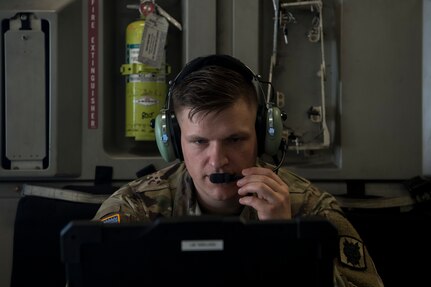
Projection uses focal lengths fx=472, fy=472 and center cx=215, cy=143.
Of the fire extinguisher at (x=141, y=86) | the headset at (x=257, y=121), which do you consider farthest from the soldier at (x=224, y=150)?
the fire extinguisher at (x=141, y=86)

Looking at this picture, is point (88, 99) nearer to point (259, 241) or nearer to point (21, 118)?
point (21, 118)

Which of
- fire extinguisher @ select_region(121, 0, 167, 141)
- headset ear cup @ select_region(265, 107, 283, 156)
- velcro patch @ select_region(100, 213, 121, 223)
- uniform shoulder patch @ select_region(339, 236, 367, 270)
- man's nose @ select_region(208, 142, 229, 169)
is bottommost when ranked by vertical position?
uniform shoulder patch @ select_region(339, 236, 367, 270)

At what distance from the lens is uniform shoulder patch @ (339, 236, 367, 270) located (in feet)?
4.00

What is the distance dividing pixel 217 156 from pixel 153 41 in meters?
0.72

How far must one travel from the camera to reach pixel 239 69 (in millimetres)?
1269

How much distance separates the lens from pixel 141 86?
5.76 ft

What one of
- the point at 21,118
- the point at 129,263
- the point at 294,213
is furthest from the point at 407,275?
the point at 21,118

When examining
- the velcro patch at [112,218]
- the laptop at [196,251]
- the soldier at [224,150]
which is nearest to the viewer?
the laptop at [196,251]

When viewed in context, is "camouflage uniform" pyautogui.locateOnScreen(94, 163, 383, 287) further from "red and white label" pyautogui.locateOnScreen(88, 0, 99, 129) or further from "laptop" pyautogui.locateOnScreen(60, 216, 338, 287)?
"laptop" pyautogui.locateOnScreen(60, 216, 338, 287)

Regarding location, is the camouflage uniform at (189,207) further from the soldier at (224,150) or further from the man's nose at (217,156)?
the man's nose at (217,156)

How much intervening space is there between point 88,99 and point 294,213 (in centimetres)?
89

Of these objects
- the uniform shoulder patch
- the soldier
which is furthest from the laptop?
the uniform shoulder patch

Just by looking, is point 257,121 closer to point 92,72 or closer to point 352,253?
point 352,253

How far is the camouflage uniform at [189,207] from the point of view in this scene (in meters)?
1.22
